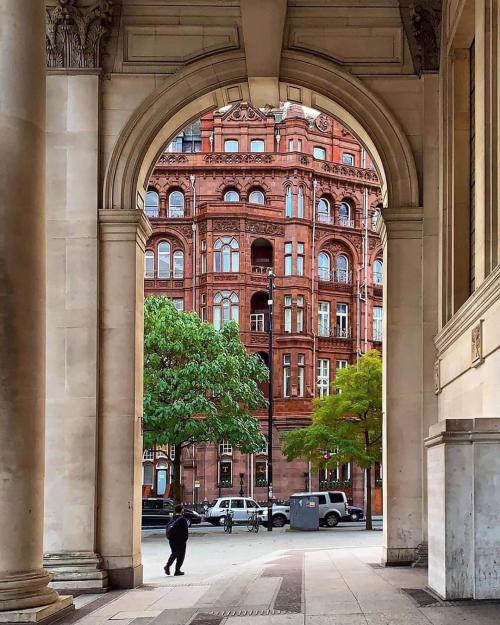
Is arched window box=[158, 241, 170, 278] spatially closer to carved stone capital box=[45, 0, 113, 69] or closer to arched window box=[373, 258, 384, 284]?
arched window box=[373, 258, 384, 284]

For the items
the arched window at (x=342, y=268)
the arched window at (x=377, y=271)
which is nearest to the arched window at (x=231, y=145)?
the arched window at (x=342, y=268)

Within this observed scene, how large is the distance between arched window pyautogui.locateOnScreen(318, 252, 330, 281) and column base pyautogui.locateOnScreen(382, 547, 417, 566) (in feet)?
216

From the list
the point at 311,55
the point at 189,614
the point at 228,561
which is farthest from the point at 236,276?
the point at 189,614

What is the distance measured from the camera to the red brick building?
81188 mm

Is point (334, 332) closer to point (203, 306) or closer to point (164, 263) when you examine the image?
point (203, 306)

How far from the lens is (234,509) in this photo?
63.6 m

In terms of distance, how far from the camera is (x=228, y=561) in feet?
111

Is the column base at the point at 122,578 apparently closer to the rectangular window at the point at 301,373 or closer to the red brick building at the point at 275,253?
the red brick building at the point at 275,253

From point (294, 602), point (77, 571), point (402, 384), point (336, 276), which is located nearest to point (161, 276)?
point (336, 276)

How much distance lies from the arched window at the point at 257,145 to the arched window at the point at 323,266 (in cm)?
938

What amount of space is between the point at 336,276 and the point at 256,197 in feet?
28.9

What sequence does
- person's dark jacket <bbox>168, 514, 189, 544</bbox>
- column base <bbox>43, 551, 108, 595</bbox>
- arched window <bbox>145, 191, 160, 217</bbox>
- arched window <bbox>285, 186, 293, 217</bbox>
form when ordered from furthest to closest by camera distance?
arched window <bbox>145, 191, 160, 217</bbox>
arched window <bbox>285, 186, 293, 217</bbox>
person's dark jacket <bbox>168, 514, 189, 544</bbox>
column base <bbox>43, 551, 108, 595</bbox>

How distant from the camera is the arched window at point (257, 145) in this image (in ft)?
285

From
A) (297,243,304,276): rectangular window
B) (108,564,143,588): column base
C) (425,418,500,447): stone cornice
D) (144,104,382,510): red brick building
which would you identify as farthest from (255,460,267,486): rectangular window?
(425,418,500,447): stone cornice
